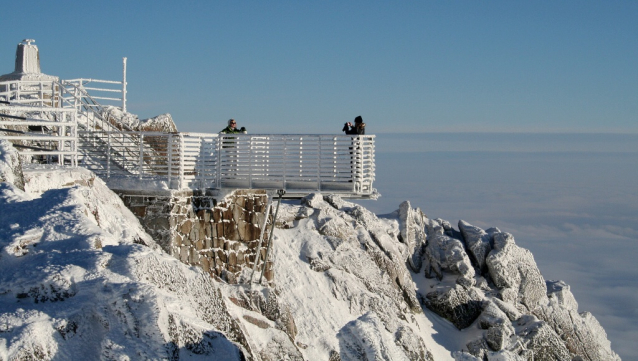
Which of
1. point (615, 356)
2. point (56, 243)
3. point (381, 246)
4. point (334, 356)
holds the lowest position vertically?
point (615, 356)

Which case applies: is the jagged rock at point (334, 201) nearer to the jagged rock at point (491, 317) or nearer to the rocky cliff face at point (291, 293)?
the rocky cliff face at point (291, 293)

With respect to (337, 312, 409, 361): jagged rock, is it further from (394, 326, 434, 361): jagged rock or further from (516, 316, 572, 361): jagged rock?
(516, 316, 572, 361): jagged rock

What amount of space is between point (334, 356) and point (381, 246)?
4.96 meters

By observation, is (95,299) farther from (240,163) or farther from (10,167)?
(240,163)

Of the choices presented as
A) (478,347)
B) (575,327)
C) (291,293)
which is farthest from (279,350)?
(575,327)

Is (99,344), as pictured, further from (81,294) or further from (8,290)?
(8,290)

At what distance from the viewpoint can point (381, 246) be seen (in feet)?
69.1

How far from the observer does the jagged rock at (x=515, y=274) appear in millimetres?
22422

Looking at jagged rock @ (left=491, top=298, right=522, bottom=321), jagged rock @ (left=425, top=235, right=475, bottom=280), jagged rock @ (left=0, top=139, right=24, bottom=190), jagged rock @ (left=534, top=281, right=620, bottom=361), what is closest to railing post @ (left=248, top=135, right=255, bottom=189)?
jagged rock @ (left=0, top=139, right=24, bottom=190)

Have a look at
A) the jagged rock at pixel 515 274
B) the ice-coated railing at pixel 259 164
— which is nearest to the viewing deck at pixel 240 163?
the ice-coated railing at pixel 259 164

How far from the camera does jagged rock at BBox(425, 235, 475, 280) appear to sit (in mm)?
22156

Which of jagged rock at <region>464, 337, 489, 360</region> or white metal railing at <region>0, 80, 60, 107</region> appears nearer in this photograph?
jagged rock at <region>464, 337, 489, 360</region>

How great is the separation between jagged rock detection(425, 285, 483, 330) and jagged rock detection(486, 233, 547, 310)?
1.27 meters

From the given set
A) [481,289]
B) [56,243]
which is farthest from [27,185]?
[481,289]
